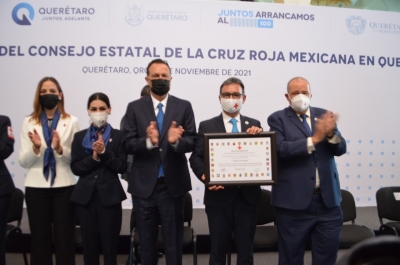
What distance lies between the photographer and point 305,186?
285cm

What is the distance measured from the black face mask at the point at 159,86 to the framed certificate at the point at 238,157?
54 centimetres

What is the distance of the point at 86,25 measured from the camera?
536 centimetres

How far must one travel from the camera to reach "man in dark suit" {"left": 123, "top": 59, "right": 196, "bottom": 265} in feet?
9.55

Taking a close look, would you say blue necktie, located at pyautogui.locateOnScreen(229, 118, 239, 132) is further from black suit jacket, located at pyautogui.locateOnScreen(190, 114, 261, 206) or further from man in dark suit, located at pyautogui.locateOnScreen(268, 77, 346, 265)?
man in dark suit, located at pyautogui.locateOnScreen(268, 77, 346, 265)

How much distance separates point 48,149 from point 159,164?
1.09m

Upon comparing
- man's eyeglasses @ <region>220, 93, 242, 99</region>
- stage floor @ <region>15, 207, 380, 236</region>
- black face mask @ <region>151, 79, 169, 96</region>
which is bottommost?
stage floor @ <region>15, 207, 380, 236</region>

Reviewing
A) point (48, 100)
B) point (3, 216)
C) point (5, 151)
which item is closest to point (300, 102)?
point (48, 100)

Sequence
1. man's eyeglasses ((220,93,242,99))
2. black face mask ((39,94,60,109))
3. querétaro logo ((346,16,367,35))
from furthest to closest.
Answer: querétaro logo ((346,16,367,35)), black face mask ((39,94,60,109)), man's eyeglasses ((220,93,242,99))

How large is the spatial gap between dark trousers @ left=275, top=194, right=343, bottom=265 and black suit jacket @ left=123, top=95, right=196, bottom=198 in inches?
36.5

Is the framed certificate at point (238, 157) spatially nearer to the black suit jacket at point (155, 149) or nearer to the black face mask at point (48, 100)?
the black suit jacket at point (155, 149)

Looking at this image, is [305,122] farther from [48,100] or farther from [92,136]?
[48,100]

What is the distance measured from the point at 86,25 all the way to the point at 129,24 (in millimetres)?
650

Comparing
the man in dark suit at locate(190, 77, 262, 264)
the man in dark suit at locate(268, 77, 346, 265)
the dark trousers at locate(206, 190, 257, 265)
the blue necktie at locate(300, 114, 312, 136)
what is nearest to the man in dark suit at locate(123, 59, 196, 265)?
the man in dark suit at locate(190, 77, 262, 264)

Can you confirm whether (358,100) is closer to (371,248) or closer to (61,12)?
(61,12)
